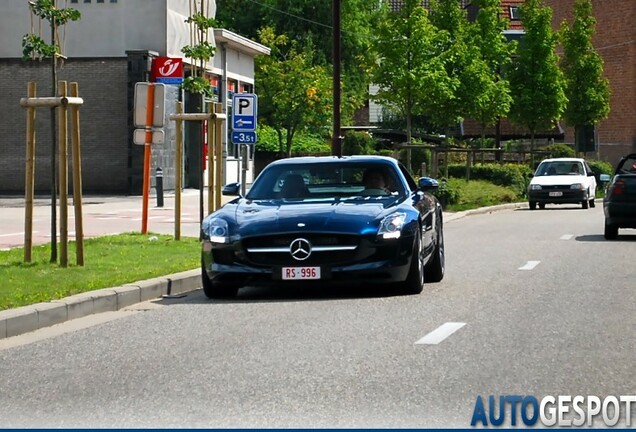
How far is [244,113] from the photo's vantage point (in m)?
26.9

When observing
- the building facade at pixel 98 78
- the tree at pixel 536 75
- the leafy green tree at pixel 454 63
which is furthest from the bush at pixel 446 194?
the tree at pixel 536 75

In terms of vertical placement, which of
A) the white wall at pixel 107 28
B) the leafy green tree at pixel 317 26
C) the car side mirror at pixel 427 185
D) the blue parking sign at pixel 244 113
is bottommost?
the car side mirror at pixel 427 185

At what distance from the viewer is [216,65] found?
187ft

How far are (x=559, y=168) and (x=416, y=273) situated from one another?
105 feet

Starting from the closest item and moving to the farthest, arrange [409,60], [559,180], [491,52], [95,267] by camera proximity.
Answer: [95,267]
[559,180]
[409,60]
[491,52]

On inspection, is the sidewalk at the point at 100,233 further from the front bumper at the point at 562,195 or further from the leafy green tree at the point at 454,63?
the front bumper at the point at 562,195

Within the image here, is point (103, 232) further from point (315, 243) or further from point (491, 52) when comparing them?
point (491, 52)

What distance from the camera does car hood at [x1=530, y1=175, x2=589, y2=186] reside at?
45188mm

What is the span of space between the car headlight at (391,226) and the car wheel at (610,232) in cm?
1226

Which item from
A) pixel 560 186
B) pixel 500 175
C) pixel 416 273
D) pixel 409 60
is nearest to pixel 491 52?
pixel 500 175

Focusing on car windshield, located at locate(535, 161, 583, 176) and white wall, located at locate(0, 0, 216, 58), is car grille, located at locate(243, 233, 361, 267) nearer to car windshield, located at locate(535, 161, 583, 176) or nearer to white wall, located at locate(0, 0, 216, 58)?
car windshield, located at locate(535, 161, 583, 176)

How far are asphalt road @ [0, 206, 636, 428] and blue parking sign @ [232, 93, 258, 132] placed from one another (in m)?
10.3

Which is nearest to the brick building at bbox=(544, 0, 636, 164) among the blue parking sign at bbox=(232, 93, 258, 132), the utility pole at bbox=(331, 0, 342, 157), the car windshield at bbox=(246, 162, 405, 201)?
the utility pole at bbox=(331, 0, 342, 157)

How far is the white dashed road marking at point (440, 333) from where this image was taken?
37.3ft
